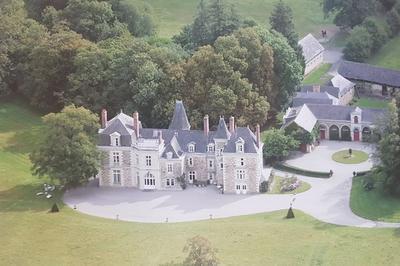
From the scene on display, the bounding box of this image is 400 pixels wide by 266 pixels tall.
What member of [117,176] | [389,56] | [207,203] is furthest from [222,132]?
[389,56]

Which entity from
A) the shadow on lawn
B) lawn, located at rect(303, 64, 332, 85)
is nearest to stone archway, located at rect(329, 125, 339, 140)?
lawn, located at rect(303, 64, 332, 85)

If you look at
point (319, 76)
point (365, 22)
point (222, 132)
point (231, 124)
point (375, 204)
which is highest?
point (365, 22)

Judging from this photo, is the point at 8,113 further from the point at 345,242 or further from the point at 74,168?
the point at 345,242

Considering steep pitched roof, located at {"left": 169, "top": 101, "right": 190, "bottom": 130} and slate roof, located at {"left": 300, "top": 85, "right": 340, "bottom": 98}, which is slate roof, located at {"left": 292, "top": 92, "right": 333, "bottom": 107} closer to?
slate roof, located at {"left": 300, "top": 85, "right": 340, "bottom": 98}

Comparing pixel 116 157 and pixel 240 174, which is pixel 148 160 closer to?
pixel 116 157

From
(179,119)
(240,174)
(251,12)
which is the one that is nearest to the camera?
(240,174)

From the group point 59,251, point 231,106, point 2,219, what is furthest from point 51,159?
point 231,106
